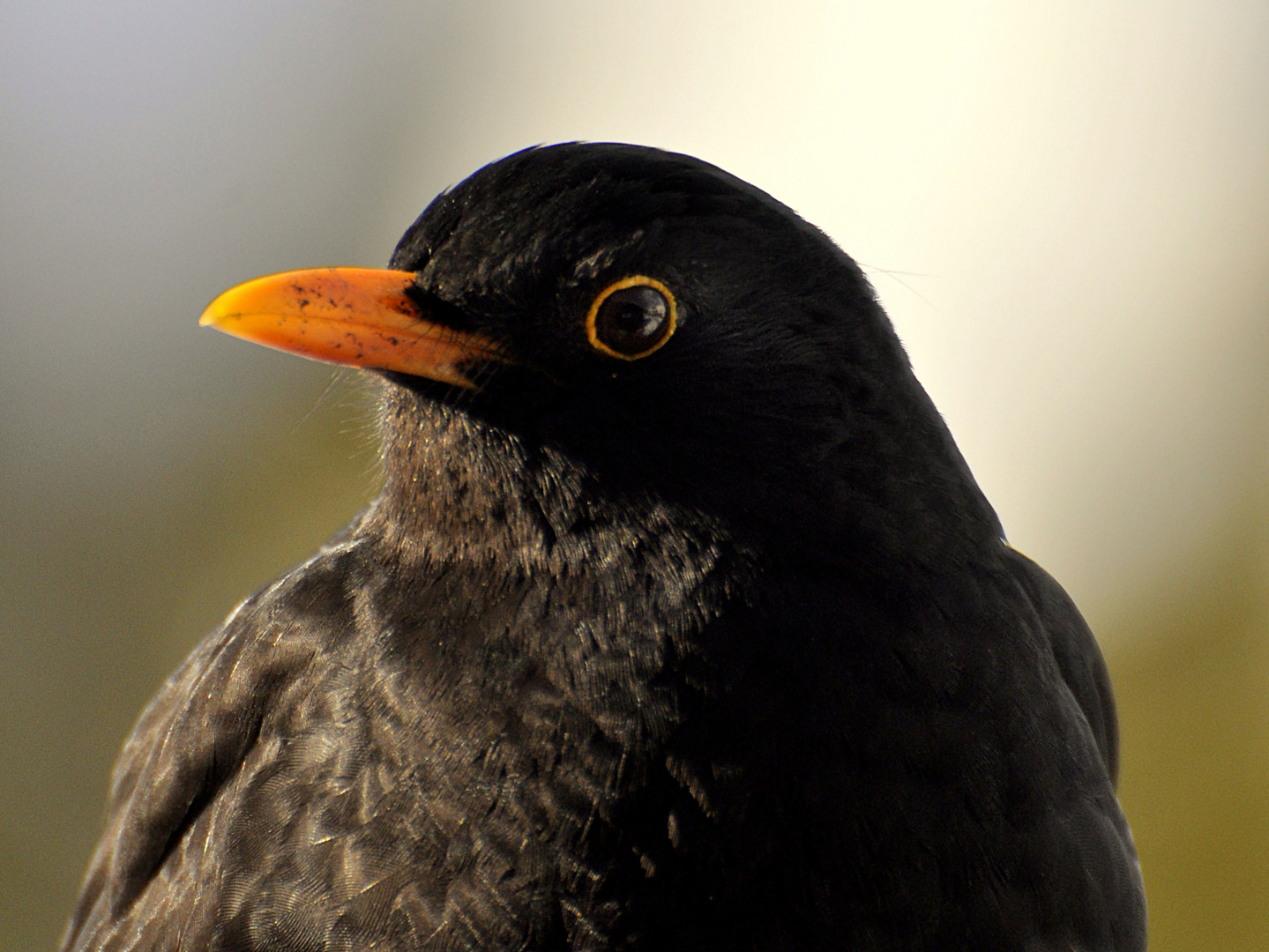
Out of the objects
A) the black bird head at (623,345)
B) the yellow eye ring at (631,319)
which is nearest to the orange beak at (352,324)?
the black bird head at (623,345)

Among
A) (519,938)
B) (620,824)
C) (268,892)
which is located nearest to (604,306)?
(620,824)

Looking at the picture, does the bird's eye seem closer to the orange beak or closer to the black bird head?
the black bird head

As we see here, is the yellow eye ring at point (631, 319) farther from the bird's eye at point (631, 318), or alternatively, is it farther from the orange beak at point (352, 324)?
the orange beak at point (352, 324)

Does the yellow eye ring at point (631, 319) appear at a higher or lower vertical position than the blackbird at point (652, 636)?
higher

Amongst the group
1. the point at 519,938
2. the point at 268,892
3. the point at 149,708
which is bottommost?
the point at 149,708

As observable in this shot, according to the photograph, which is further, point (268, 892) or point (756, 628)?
point (268, 892)

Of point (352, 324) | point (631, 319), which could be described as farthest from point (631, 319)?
point (352, 324)

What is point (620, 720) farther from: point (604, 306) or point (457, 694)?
point (604, 306)

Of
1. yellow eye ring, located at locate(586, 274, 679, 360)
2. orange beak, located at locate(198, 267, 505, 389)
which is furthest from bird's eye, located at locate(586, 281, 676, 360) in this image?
orange beak, located at locate(198, 267, 505, 389)
